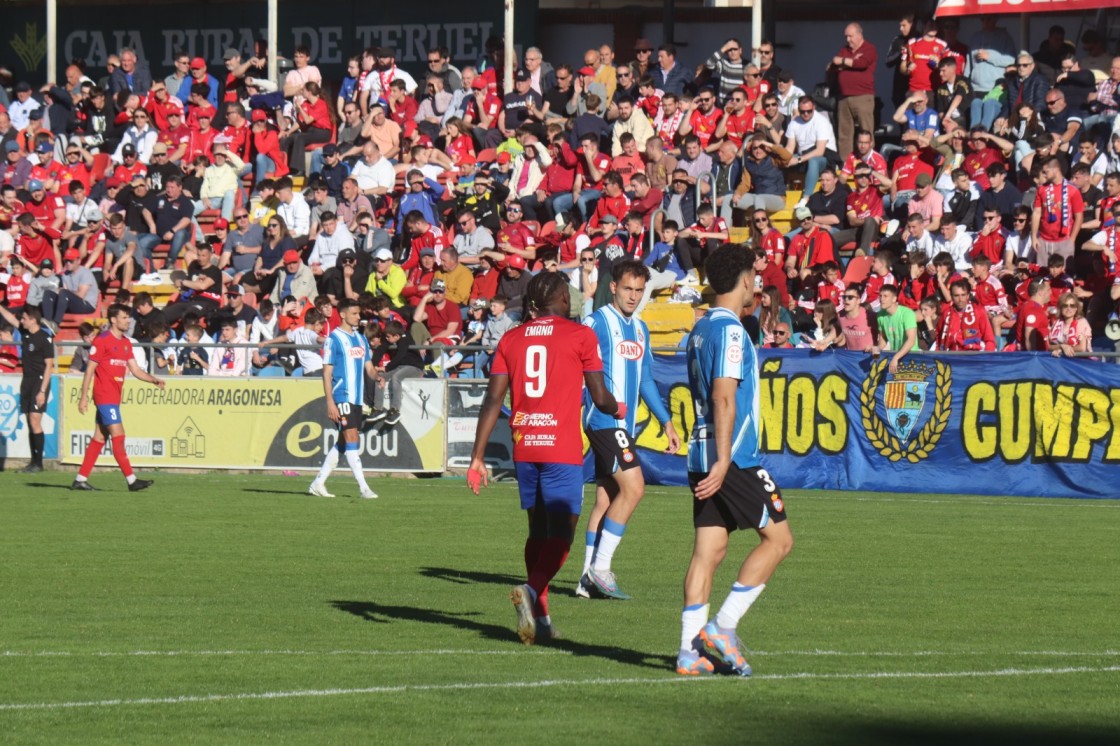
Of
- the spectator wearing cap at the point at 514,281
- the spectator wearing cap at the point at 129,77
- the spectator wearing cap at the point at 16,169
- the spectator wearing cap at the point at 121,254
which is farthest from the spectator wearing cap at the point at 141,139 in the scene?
the spectator wearing cap at the point at 514,281

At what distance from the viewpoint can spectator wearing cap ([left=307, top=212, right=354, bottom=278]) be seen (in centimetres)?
2892

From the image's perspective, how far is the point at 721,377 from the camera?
848 cm

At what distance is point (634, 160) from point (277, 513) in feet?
37.6

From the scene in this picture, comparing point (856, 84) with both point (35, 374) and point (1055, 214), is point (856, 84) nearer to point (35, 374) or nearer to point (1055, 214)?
point (1055, 214)

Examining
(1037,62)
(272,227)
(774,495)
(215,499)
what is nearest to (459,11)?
(272,227)

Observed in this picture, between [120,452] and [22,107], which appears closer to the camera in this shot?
[120,452]

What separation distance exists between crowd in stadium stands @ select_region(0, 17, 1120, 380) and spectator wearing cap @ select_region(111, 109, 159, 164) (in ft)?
0.18

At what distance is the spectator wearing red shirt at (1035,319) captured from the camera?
22.1 metres

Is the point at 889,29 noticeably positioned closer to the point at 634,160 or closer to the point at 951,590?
the point at 634,160

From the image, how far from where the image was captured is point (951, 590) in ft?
41.4

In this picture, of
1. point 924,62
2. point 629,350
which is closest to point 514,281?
point 924,62

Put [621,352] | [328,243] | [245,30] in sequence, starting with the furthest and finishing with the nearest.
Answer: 1. [245,30]
2. [328,243]
3. [621,352]

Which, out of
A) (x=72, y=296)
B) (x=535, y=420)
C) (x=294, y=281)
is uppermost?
(x=294, y=281)

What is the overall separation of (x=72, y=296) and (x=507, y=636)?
21054 mm
